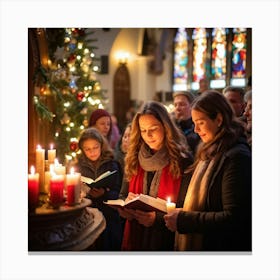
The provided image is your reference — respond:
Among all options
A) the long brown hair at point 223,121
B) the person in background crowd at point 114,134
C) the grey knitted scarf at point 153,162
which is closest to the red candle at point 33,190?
the person in background crowd at point 114,134

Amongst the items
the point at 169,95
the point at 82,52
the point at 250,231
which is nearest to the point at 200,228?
the point at 250,231

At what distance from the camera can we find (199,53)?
152 inches

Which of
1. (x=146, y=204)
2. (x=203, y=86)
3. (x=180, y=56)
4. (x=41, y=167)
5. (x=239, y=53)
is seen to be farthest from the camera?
(x=180, y=56)

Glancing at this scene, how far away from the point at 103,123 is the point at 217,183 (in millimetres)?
853

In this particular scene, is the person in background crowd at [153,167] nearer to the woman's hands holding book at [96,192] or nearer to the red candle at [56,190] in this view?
the woman's hands holding book at [96,192]

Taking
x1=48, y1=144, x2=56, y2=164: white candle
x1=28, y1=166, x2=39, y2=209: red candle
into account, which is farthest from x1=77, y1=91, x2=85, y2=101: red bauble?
x1=28, y1=166, x2=39, y2=209: red candle

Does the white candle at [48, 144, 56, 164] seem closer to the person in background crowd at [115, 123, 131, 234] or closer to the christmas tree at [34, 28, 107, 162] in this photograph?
the christmas tree at [34, 28, 107, 162]

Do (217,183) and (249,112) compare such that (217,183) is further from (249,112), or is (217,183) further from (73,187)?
(73,187)

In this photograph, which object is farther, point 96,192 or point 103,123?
point 103,123

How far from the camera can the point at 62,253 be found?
126 inches

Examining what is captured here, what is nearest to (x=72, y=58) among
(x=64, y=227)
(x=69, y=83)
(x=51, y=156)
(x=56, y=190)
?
(x=69, y=83)

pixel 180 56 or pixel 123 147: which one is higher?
pixel 180 56

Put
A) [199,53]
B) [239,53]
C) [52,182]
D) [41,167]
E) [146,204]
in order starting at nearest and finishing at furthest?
[52,182] → [146,204] → [41,167] → [239,53] → [199,53]
